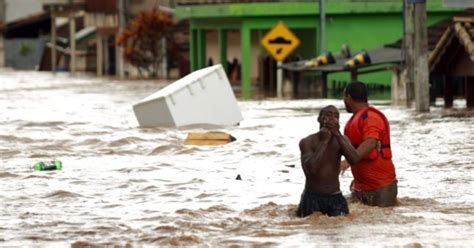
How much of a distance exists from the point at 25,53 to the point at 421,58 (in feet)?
208

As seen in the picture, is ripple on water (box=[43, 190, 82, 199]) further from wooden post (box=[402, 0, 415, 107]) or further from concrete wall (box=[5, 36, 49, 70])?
concrete wall (box=[5, 36, 49, 70])

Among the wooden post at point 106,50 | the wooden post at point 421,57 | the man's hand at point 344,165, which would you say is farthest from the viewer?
the wooden post at point 106,50

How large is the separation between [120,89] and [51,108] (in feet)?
48.1

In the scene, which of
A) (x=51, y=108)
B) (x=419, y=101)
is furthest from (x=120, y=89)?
(x=419, y=101)

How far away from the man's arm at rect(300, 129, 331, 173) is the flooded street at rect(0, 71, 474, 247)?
1.40 feet

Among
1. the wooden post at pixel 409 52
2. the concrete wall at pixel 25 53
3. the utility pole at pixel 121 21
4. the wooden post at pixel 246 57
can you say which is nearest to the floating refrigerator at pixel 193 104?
the wooden post at pixel 409 52

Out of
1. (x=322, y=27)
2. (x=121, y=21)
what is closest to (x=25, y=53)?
(x=121, y=21)

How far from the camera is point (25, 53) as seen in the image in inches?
3556

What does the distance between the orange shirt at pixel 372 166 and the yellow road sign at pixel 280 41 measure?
29006 mm

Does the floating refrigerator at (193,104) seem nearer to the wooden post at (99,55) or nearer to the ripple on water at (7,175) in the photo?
the ripple on water at (7,175)

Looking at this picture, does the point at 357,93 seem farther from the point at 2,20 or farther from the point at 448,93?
the point at 2,20

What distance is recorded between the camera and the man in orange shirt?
1327cm

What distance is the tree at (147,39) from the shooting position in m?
62.9

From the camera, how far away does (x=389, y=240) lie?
11422 mm
